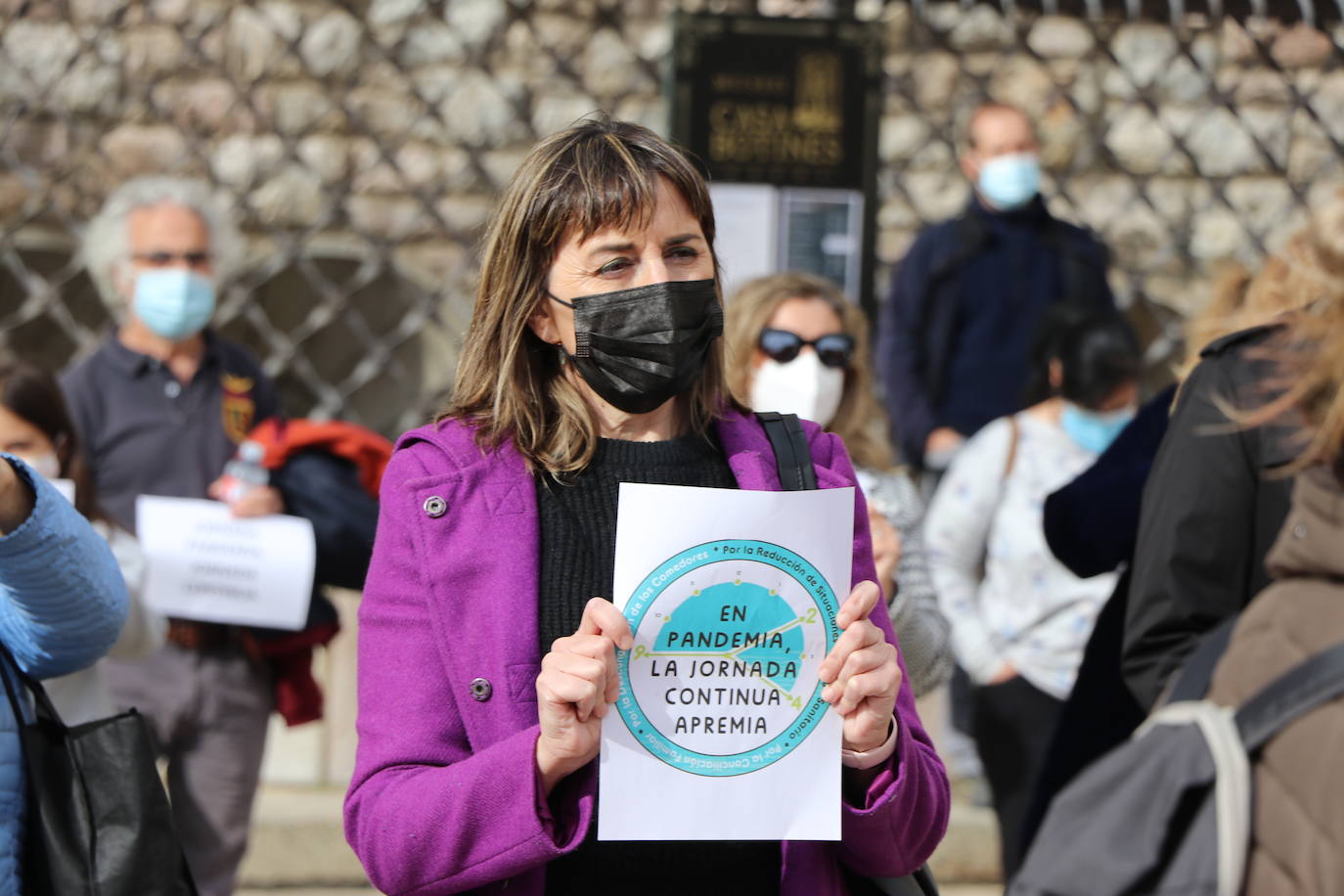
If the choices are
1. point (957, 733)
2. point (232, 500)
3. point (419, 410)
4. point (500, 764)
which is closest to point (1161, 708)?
point (500, 764)

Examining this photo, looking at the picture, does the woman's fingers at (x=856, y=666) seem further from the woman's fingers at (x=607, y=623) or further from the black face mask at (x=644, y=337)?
the black face mask at (x=644, y=337)

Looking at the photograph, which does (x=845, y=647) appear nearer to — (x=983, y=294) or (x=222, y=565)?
(x=222, y=565)

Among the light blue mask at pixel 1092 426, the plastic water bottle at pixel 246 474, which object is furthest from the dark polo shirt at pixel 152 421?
the light blue mask at pixel 1092 426

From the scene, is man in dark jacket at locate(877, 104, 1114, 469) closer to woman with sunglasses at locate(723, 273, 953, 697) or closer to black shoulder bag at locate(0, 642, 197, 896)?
woman with sunglasses at locate(723, 273, 953, 697)

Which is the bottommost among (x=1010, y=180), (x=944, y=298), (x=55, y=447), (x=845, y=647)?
(x=845, y=647)

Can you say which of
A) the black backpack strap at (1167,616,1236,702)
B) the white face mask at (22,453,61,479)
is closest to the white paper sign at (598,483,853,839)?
the black backpack strap at (1167,616,1236,702)

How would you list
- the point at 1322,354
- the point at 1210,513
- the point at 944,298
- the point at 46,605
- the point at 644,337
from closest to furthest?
the point at 1322,354 → the point at 644,337 → the point at 46,605 → the point at 1210,513 → the point at 944,298

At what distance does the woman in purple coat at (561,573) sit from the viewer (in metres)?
1.69

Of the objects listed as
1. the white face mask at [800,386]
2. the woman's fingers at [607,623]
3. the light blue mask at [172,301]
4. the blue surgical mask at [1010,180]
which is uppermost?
the blue surgical mask at [1010,180]

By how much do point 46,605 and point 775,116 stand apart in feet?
9.96

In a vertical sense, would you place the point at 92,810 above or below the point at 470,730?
below

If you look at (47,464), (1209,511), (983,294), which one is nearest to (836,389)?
(1209,511)

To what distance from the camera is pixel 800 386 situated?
3.06 m

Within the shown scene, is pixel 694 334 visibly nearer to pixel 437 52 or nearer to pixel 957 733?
pixel 957 733
